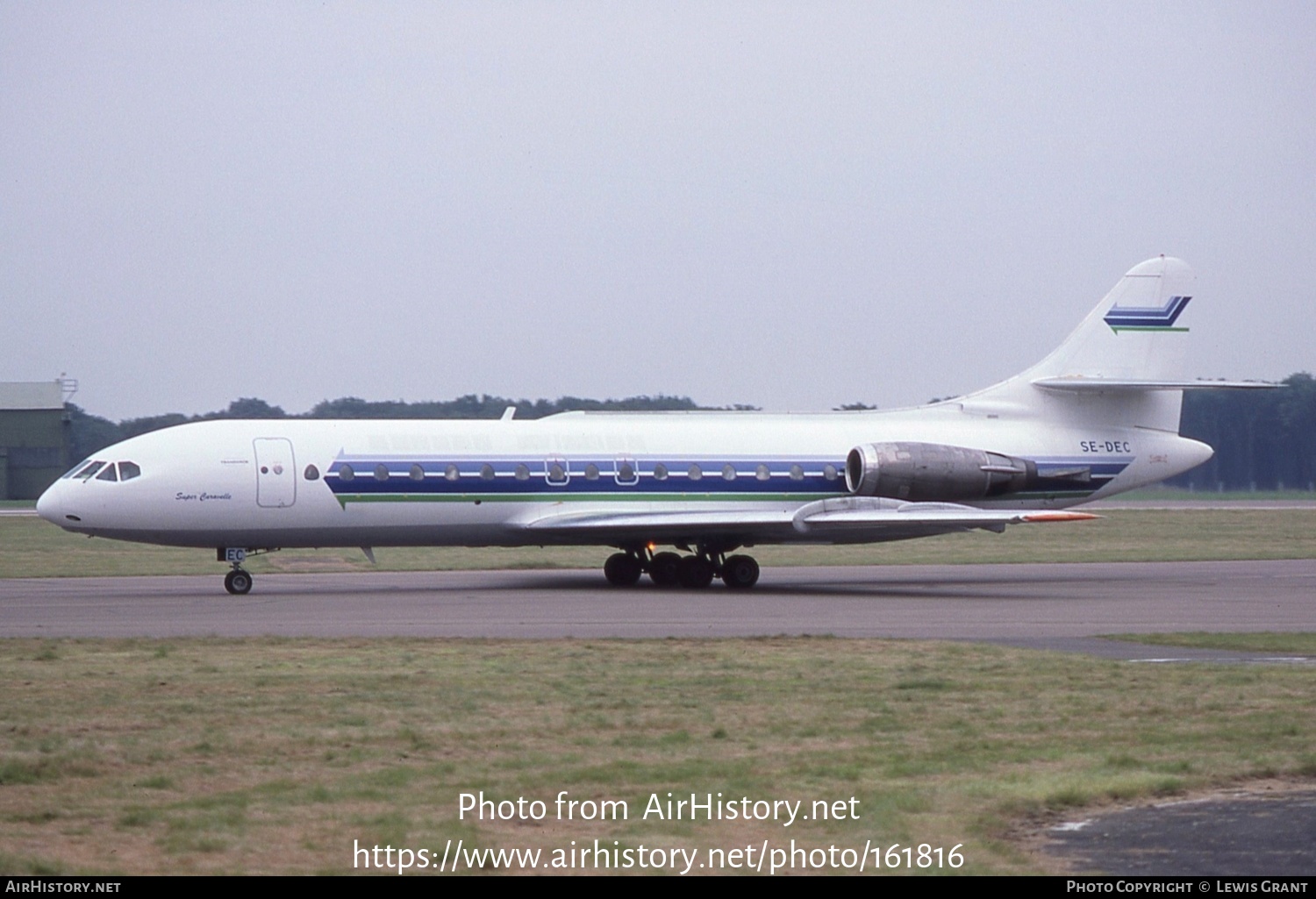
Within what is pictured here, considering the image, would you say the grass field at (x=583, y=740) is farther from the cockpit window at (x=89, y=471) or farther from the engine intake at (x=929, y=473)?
the engine intake at (x=929, y=473)

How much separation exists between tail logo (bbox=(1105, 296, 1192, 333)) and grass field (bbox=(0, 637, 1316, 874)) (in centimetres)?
1642

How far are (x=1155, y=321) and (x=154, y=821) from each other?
26820mm

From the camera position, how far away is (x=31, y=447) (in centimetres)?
7562

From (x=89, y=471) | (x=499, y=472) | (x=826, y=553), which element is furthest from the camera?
(x=826, y=553)

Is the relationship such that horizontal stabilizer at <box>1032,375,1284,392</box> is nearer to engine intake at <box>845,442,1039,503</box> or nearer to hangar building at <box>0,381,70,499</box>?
engine intake at <box>845,442,1039,503</box>

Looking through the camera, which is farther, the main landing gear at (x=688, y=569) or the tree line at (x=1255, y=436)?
the tree line at (x=1255, y=436)

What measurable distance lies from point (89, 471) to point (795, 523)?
1231 cm

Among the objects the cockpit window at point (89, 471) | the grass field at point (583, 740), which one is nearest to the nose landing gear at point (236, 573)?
the cockpit window at point (89, 471)

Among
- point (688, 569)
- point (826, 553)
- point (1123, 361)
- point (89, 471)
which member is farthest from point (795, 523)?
point (826, 553)

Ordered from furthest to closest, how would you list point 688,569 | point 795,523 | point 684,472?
point 684,472, point 688,569, point 795,523

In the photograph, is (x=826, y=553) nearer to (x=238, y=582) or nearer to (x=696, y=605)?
(x=696, y=605)

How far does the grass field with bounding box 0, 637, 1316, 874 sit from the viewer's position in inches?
333

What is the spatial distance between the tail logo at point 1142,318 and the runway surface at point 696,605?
5.16m

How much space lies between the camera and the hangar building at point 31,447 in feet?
247
